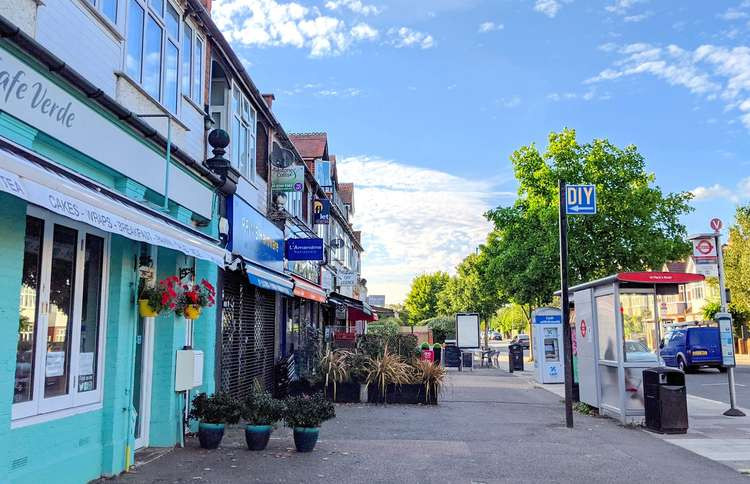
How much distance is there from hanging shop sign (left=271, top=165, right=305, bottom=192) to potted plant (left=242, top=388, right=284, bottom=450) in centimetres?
765

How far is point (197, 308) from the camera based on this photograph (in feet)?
27.3

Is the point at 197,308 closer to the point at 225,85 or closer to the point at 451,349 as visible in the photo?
the point at 225,85

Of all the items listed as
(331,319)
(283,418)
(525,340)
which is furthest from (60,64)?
(525,340)

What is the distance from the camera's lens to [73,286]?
6418 mm

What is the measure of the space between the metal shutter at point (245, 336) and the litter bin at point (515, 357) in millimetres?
14798

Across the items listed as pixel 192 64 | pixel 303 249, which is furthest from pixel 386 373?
pixel 192 64

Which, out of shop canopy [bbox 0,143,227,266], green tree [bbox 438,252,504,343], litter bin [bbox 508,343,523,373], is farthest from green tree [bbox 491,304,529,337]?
shop canopy [bbox 0,143,227,266]

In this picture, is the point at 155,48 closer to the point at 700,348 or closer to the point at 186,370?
the point at 186,370

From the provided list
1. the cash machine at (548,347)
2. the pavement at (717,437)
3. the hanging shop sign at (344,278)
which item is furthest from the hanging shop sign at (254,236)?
the hanging shop sign at (344,278)

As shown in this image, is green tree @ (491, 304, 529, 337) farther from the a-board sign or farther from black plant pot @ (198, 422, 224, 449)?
black plant pot @ (198, 422, 224, 449)

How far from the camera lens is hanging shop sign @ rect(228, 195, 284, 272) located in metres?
11.0

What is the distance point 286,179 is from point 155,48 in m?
6.98

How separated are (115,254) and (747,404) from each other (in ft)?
49.9

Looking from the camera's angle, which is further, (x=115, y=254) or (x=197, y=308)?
(x=197, y=308)
